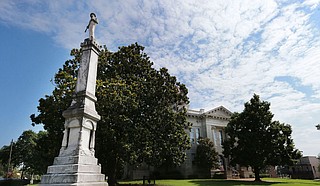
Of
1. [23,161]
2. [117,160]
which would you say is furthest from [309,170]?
[23,161]

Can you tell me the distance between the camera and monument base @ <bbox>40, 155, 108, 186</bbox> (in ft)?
24.0

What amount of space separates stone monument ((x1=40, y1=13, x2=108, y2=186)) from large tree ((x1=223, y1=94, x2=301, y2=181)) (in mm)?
24053

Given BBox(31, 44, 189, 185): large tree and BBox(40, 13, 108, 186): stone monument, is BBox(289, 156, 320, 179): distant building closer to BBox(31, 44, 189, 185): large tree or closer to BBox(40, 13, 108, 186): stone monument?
BBox(31, 44, 189, 185): large tree

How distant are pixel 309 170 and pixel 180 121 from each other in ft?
205

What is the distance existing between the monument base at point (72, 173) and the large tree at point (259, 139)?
79.8ft

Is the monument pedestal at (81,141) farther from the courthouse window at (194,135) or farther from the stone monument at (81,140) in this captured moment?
the courthouse window at (194,135)

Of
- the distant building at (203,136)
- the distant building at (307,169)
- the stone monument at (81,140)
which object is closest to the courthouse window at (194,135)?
the distant building at (203,136)

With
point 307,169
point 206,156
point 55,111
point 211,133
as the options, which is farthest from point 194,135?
point 307,169

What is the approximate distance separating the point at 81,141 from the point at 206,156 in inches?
1115

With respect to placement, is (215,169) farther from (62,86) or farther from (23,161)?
(23,161)

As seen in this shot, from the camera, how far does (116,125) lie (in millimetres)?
17562

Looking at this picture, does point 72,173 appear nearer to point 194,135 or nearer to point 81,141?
point 81,141

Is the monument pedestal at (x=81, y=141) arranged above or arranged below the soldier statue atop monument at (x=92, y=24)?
below

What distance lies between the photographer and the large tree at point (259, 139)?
1091 inches
